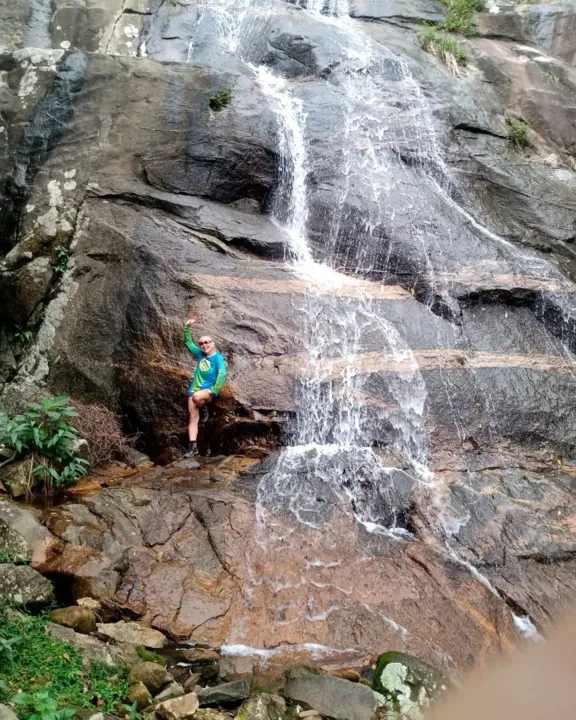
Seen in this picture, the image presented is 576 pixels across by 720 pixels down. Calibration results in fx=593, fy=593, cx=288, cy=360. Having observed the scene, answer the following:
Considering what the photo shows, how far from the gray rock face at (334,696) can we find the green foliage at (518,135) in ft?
39.7

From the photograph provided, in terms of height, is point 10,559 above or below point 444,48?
below

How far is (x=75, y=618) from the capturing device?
4902 millimetres

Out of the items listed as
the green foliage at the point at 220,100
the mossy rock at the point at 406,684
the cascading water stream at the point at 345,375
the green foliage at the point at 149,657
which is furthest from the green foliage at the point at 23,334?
the mossy rock at the point at 406,684

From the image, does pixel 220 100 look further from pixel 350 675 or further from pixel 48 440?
pixel 350 675

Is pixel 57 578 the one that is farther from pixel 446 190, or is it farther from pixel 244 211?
pixel 446 190

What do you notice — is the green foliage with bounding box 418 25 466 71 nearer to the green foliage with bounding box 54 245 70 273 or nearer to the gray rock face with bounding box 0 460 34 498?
the green foliage with bounding box 54 245 70 273

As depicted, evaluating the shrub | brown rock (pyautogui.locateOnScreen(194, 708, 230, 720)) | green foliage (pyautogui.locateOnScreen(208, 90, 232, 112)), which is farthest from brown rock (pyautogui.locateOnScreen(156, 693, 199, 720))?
green foliage (pyautogui.locateOnScreen(208, 90, 232, 112))

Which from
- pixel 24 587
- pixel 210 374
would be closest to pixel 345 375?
pixel 210 374

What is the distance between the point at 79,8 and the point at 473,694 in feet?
51.1

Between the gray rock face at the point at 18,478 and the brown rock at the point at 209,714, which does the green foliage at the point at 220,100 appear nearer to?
the gray rock face at the point at 18,478

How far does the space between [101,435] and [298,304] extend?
136 inches

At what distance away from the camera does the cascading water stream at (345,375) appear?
6.24m

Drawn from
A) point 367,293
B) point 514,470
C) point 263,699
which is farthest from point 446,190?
point 263,699

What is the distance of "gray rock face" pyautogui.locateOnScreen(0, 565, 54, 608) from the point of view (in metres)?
4.84
